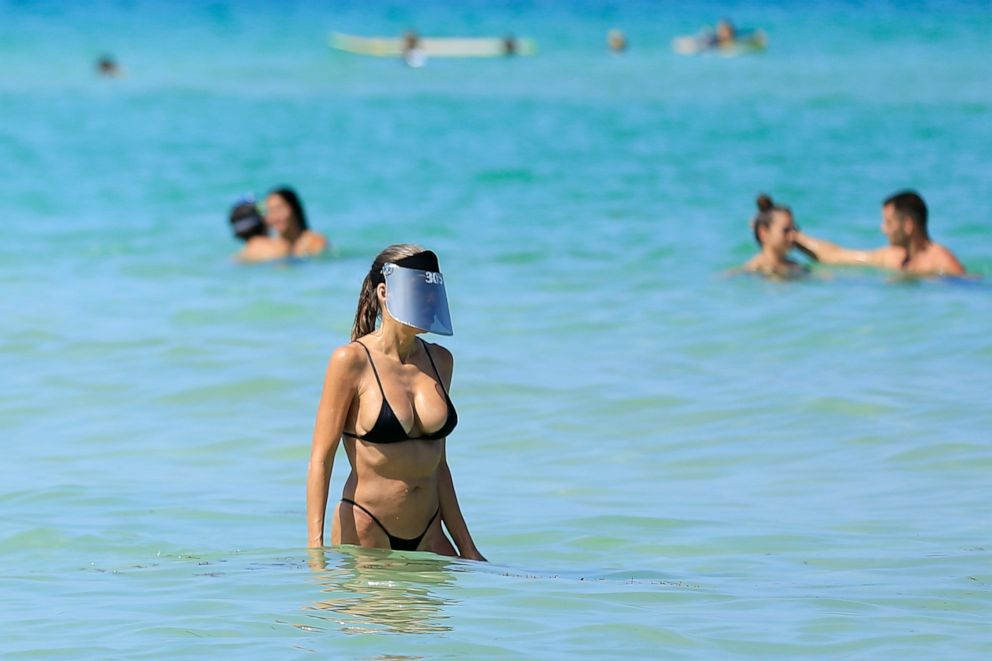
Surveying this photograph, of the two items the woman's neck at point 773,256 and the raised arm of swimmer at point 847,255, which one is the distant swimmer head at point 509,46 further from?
the woman's neck at point 773,256

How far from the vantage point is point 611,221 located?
56.2ft

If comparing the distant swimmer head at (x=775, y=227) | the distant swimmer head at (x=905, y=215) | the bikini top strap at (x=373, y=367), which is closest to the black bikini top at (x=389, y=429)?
the bikini top strap at (x=373, y=367)

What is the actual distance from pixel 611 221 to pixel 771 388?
301 inches

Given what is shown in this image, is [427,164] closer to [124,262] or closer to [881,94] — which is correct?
[124,262]

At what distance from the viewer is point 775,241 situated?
13172 mm

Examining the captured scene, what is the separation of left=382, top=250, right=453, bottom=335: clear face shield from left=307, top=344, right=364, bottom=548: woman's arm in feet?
0.78

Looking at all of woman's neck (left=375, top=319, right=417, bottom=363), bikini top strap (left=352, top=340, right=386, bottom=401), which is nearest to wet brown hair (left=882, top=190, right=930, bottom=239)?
woman's neck (left=375, top=319, right=417, bottom=363)

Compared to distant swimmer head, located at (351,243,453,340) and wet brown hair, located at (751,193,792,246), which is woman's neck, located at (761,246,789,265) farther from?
distant swimmer head, located at (351,243,453,340)

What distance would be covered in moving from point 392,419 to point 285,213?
29.8 ft

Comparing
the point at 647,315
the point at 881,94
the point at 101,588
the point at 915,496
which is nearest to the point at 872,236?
the point at 647,315

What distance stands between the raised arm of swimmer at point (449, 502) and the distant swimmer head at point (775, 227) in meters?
7.66

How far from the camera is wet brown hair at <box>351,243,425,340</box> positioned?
17.7ft

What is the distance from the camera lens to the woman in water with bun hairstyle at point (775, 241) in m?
13.1

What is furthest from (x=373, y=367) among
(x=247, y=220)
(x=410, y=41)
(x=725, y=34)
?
(x=725, y=34)
